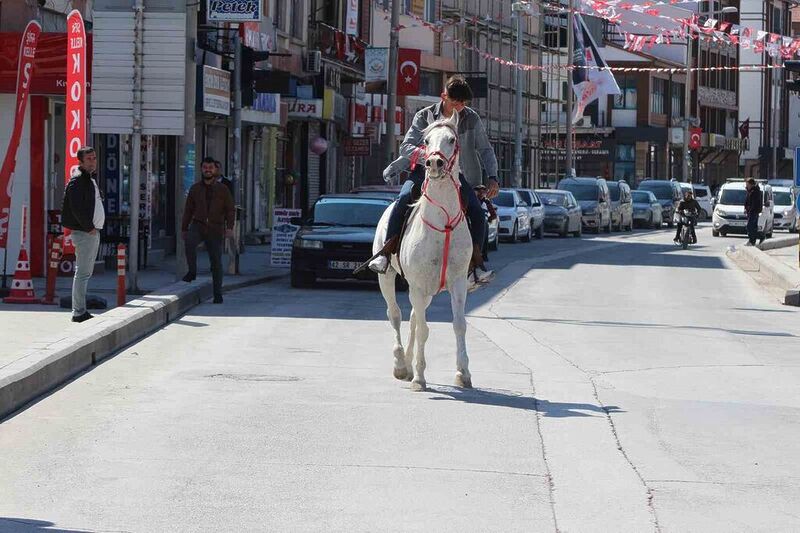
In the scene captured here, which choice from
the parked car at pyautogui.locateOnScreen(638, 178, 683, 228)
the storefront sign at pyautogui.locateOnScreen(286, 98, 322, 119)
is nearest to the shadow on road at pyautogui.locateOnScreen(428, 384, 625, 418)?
the storefront sign at pyautogui.locateOnScreen(286, 98, 322, 119)

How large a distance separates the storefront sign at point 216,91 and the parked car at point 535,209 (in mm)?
18585

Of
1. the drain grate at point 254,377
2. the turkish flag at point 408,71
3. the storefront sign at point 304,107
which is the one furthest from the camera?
the turkish flag at point 408,71

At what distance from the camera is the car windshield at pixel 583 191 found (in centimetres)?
6066

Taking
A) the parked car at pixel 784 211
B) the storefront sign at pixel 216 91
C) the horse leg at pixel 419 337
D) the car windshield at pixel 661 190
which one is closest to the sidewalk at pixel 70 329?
the horse leg at pixel 419 337

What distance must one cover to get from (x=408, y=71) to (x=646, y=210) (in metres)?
22.3

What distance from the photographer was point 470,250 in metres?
12.7

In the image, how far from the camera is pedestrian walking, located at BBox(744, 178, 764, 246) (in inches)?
1817

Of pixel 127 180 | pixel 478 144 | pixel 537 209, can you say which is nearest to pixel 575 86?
pixel 537 209

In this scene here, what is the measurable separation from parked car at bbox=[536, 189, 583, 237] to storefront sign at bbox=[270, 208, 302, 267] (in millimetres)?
25905

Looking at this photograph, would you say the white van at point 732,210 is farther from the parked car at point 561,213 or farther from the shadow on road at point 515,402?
the shadow on road at point 515,402

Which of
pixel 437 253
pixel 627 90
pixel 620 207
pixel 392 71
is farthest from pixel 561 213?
pixel 627 90

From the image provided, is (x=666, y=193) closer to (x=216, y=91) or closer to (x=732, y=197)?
(x=732, y=197)

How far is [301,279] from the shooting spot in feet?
83.7

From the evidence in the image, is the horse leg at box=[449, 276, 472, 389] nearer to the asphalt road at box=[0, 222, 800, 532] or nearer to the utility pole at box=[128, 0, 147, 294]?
the asphalt road at box=[0, 222, 800, 532]
